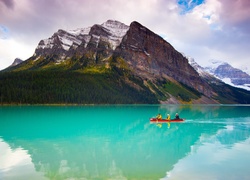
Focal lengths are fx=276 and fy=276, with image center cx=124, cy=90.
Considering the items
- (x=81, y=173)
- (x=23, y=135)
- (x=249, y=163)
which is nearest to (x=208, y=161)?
(x=249, y=163)

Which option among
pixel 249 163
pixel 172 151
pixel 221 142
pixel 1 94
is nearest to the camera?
pixel 249 163

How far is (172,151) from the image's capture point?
38.1 meters

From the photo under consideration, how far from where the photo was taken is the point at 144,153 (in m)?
35.7

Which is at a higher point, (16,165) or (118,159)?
(118,159)

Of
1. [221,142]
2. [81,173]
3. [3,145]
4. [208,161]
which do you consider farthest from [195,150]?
[3,145]

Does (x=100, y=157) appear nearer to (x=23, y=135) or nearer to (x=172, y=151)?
(x=172, y=151)

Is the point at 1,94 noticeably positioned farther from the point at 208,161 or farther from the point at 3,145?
the point at 208,161

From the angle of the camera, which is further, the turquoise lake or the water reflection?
the turquoise lake

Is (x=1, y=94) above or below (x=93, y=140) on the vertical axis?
above

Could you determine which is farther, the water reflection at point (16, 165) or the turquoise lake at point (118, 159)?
the turquoise lake at point (118, 159)

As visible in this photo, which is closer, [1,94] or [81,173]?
[81,173]

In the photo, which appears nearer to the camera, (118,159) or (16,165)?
(16,165)

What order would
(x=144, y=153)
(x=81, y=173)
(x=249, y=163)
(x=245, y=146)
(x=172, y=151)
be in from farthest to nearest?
1. (x=245, y=146)
2. (x=172, y=151)
3. (x=144, y=153)
4. (x=249, y=163)
5. (x=81, y=173)

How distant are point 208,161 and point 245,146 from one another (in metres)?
15.2
